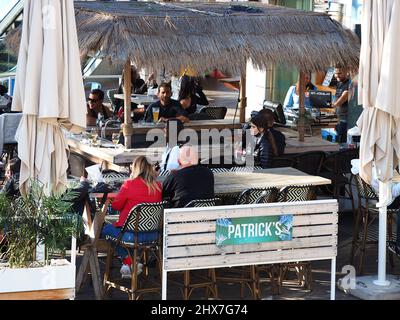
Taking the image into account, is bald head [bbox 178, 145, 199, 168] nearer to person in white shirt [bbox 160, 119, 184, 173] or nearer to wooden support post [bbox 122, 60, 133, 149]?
person in white shirt [bbox 160, 119, 184, 173]

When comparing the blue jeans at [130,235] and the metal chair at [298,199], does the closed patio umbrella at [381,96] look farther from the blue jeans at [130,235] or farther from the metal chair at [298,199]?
the blue jeans at [130,235]

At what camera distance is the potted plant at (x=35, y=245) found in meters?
7.97

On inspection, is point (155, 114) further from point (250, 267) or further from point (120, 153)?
point (250, 267)

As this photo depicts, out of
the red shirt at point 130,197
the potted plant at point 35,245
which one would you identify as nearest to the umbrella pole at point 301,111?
the red shirt at point 130,197

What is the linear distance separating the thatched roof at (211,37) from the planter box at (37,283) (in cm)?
467

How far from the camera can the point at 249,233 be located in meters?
8.80

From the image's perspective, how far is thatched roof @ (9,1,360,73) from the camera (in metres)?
12.4

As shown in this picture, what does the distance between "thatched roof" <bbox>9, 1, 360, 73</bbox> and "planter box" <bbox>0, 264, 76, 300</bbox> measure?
4.67m

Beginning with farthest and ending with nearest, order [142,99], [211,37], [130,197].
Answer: [142,99] < [211,37] < [130,197]

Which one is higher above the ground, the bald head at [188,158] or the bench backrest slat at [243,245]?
the bald head at [188,158]

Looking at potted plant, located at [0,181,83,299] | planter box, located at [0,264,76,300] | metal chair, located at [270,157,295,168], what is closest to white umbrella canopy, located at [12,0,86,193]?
potted plant, located at [0,181,83,299]

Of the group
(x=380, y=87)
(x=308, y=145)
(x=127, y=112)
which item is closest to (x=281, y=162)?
(x=308, y=145)

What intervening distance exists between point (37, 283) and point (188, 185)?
8.68ft
